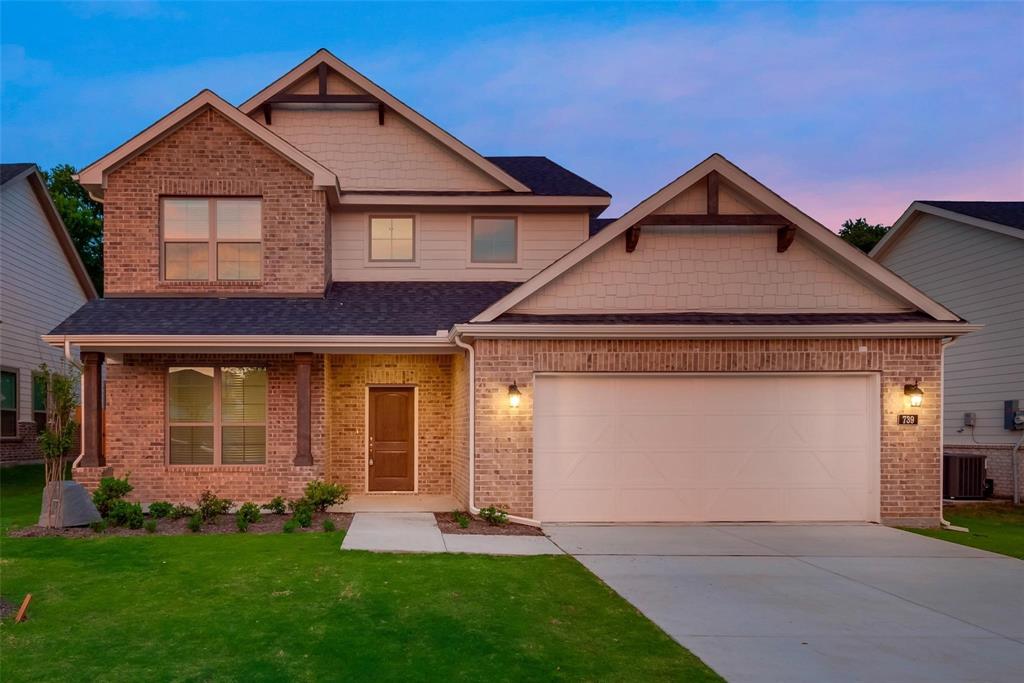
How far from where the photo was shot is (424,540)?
9.23 m

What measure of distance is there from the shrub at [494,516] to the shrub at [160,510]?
4.76 metres

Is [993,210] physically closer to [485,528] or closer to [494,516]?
[494,516]

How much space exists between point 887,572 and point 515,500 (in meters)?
5.04

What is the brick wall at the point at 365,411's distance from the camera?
13.3m

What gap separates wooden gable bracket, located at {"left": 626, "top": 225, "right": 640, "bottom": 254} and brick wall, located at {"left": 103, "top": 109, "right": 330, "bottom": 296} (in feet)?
18.8

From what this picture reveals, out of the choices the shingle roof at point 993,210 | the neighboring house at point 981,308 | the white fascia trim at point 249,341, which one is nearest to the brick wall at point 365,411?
the white fascia trim at point 249,341

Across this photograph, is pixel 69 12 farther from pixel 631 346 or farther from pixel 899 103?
pixel 631 346

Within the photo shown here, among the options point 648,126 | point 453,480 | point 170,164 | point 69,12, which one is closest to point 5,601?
point 453,480

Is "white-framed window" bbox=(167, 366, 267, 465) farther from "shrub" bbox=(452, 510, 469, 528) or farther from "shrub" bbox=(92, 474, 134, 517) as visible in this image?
"shrub" bbox=(452, 510, 469, 528)

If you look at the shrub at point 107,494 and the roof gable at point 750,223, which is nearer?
the shrub at point 107,494

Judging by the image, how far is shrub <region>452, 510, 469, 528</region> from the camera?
1024cm

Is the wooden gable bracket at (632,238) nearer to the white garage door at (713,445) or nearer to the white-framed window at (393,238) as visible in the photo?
the white garage door at (713,445)

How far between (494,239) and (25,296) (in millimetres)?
13339

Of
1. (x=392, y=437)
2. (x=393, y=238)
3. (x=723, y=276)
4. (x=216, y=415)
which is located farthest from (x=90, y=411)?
(x=723, y=276)
